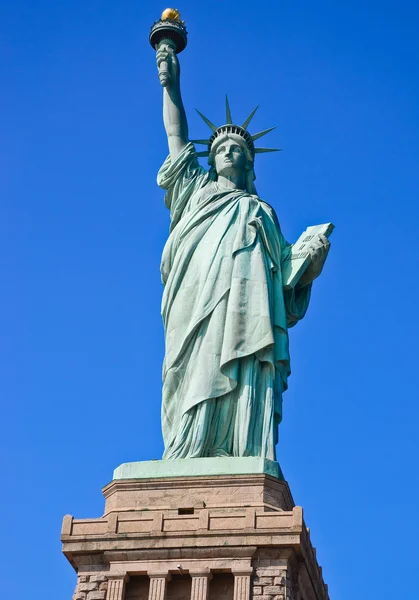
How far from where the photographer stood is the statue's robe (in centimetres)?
2944

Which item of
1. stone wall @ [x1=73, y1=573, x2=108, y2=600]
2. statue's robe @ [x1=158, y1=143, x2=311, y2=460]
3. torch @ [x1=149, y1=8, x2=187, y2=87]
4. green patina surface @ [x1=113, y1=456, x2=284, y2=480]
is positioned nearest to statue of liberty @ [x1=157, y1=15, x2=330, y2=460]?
statue's robe @ [x1=158, y1=143, x2=311, y2=460]

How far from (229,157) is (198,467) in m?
8.31

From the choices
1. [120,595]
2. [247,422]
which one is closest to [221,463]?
[247,422]

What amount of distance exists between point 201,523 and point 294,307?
6864 mm

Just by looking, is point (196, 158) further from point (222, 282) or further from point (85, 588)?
point (85, 588)

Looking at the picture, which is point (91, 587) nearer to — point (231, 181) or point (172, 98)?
point (231, 181)

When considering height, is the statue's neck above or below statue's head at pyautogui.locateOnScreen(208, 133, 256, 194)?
below

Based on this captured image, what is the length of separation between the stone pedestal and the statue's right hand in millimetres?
10509

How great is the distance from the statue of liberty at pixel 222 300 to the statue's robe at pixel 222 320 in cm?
2

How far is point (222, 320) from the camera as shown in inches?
1200

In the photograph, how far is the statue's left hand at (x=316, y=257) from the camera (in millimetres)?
32062

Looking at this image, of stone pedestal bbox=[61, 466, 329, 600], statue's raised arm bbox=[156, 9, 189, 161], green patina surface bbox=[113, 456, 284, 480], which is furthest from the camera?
statue's raised arm bbox=[156, 9, 189, 161]

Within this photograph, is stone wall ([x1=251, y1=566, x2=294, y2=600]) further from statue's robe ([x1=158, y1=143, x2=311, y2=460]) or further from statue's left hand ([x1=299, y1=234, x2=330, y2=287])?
statue's left hand ([x1=299, y1=234, x2=330, y2=287])

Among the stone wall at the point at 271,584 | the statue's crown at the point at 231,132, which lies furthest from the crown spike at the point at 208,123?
the stone wall at the point at 271,584
